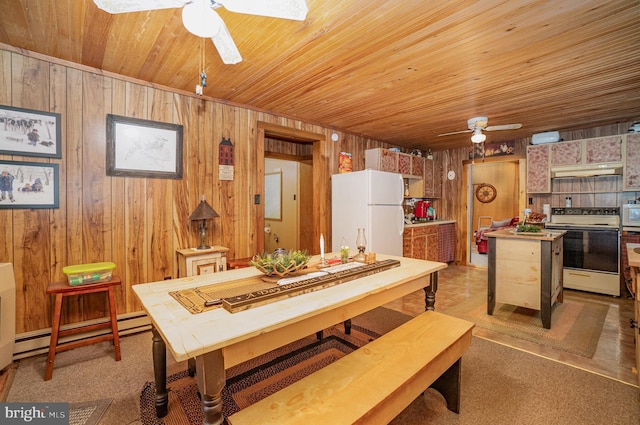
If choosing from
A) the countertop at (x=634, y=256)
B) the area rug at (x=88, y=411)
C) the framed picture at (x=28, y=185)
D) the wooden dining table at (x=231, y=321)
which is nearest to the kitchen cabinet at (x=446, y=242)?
the countertop at (x=634, y=256)

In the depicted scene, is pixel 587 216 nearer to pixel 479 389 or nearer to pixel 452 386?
pixel 479 389

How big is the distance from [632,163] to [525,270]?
256 centimetres

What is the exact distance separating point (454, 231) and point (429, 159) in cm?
154

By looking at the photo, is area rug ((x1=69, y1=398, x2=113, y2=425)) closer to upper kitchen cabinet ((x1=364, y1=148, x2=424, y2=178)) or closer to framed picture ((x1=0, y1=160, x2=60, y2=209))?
framed picture ((x1=0, y1=160, x2=60, y2=209))

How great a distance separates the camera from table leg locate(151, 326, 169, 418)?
156cm

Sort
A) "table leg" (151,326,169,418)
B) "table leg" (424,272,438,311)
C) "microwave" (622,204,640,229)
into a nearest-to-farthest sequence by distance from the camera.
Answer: "table leg" (151,326,169,418) → "table leg" (424,272,438,311) → "microwave" (622,204,640,229)

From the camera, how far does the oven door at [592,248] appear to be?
3.79m

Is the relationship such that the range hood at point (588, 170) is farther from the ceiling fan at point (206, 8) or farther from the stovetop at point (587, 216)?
the ceiling fan at point (206, 8)

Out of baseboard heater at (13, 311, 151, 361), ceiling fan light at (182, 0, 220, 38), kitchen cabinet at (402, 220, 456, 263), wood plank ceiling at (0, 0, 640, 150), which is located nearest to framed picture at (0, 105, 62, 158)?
wood plank ceiling at (0, 0, 640, 150)

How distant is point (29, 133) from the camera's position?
89.4 inches

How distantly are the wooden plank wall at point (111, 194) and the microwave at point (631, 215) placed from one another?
4853 mm

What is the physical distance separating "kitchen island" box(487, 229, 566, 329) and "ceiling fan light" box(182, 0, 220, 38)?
317 centimetres

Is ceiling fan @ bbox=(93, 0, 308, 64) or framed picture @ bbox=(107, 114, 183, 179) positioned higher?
ceiling fan @ bbox=(93, 0, 308, 64)

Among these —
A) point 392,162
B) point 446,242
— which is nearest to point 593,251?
point 446,242
